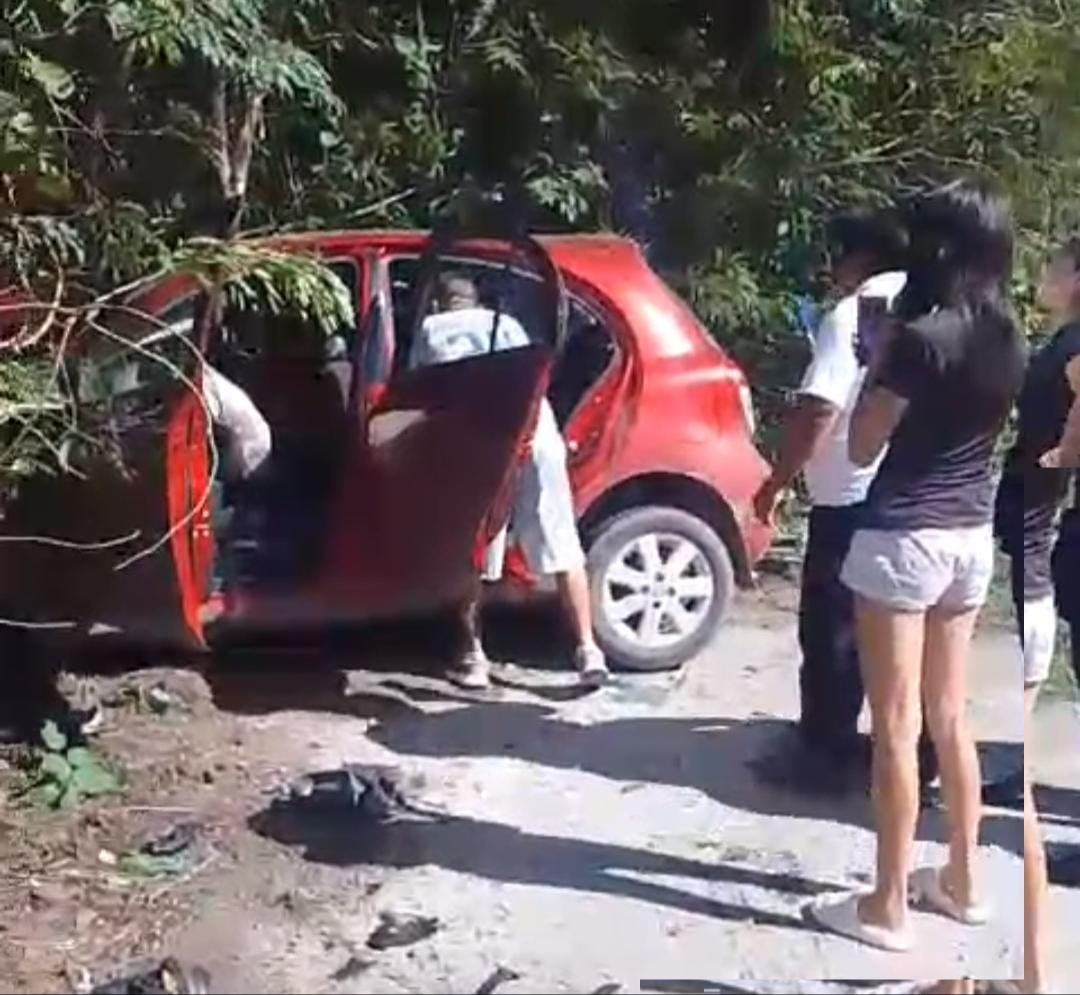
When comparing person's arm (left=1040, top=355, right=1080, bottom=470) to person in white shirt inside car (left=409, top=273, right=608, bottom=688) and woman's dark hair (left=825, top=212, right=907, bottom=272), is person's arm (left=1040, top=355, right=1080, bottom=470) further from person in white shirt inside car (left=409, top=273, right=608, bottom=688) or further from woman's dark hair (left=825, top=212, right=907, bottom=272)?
person in white shirt inside car (left=409, top=273, right=608, bottom=688)

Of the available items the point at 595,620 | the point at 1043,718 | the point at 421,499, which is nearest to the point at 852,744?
the point at 1043,718

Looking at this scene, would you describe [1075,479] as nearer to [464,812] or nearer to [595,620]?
[595,620]

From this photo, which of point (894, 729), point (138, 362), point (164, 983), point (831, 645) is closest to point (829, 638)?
point (831, 645)

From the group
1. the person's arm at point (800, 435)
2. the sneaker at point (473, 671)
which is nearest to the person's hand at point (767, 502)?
the person's arm at point (800, 435)

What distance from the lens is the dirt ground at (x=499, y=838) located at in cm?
227

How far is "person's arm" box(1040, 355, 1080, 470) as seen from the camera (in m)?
2.32

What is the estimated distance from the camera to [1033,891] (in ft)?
7.60

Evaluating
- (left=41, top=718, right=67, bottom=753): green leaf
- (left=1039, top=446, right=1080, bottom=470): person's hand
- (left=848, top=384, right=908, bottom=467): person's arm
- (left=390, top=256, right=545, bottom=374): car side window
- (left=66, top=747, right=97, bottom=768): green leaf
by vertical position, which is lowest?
(left=66, top=747, right=97, bottom=768): green leaf

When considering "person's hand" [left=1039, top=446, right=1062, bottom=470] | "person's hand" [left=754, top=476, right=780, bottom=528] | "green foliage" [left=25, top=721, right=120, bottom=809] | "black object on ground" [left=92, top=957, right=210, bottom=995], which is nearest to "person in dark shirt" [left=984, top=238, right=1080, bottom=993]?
"person's hand" [left=1039, top=446, right=1062, bottom=470]

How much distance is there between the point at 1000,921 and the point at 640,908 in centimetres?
39

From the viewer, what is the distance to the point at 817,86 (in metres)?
2.61

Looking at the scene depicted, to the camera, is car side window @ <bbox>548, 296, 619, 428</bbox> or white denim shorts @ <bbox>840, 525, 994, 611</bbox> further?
car side window @ <bbox>548, 296, 619, 428</bbox>

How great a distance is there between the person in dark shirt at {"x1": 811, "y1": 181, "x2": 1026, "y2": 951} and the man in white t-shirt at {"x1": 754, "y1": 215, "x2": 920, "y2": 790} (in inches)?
1.3

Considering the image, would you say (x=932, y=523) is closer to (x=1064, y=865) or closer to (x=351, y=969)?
(x=1064, y=865)
